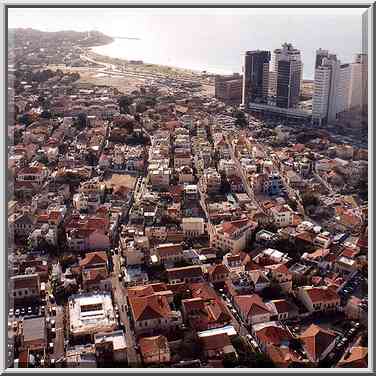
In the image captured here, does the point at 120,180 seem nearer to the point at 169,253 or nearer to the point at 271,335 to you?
the point at 169,253

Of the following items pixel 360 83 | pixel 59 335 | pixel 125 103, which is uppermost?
pixel 360 83

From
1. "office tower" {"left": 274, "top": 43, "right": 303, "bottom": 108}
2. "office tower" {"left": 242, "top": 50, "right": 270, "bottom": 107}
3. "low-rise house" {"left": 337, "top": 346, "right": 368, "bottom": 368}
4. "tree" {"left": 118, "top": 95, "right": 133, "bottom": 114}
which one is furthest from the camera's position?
"office tower" {"left": 242, "top": 50, "right": 270, "bottom": 107}

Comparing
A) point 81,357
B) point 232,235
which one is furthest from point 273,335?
point 232,235

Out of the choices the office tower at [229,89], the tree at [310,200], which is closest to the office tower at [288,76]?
the office tower at [229,89]

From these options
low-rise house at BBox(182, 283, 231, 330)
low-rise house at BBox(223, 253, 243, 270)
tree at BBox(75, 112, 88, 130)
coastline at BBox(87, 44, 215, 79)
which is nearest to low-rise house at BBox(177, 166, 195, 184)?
low-rise house at BBox(223, 253, 243, 270)

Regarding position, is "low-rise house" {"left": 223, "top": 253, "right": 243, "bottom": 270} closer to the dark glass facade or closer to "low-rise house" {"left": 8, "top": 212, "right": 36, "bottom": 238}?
"low-rise house" {"left": 8, "top": 212, "right": 36, "bottom": 238}

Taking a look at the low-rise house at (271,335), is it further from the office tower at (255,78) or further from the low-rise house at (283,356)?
the office tower at (255,78)
